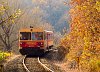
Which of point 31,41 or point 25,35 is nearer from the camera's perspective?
point 31,41

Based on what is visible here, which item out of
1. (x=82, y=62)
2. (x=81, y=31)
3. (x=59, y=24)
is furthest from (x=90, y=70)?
(x=59, y=24)

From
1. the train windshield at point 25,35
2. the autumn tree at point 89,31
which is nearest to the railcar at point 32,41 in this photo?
the train windshield at point 25,35

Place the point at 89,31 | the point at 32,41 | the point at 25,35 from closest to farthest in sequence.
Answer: the point at 89,31
the point at 32,41
the point at 25,35

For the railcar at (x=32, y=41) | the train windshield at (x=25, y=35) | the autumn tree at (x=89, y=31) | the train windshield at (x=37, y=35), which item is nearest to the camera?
the autumn tree at (x=89, y=31)

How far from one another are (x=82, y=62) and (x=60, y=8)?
12108 centimetres

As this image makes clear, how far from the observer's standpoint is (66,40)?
75.0ft

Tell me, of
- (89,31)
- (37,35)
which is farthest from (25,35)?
(89,31)

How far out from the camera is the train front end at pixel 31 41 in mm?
31712

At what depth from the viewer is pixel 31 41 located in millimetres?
31875

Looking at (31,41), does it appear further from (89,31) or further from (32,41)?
(89,31)

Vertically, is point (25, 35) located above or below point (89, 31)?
below

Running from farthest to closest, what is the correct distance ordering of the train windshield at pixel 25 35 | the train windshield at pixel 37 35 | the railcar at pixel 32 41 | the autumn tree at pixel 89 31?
the train windshield at pixel 25 35
the train windshield at pixel 37 35
the railcar at pixel 32 41
the autumn tree at pixel 89 31

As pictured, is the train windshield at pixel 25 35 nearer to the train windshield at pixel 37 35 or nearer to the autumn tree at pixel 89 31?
the train windshield at pixel 37 35

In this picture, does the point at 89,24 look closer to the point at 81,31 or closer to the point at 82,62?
the point at 81,31
